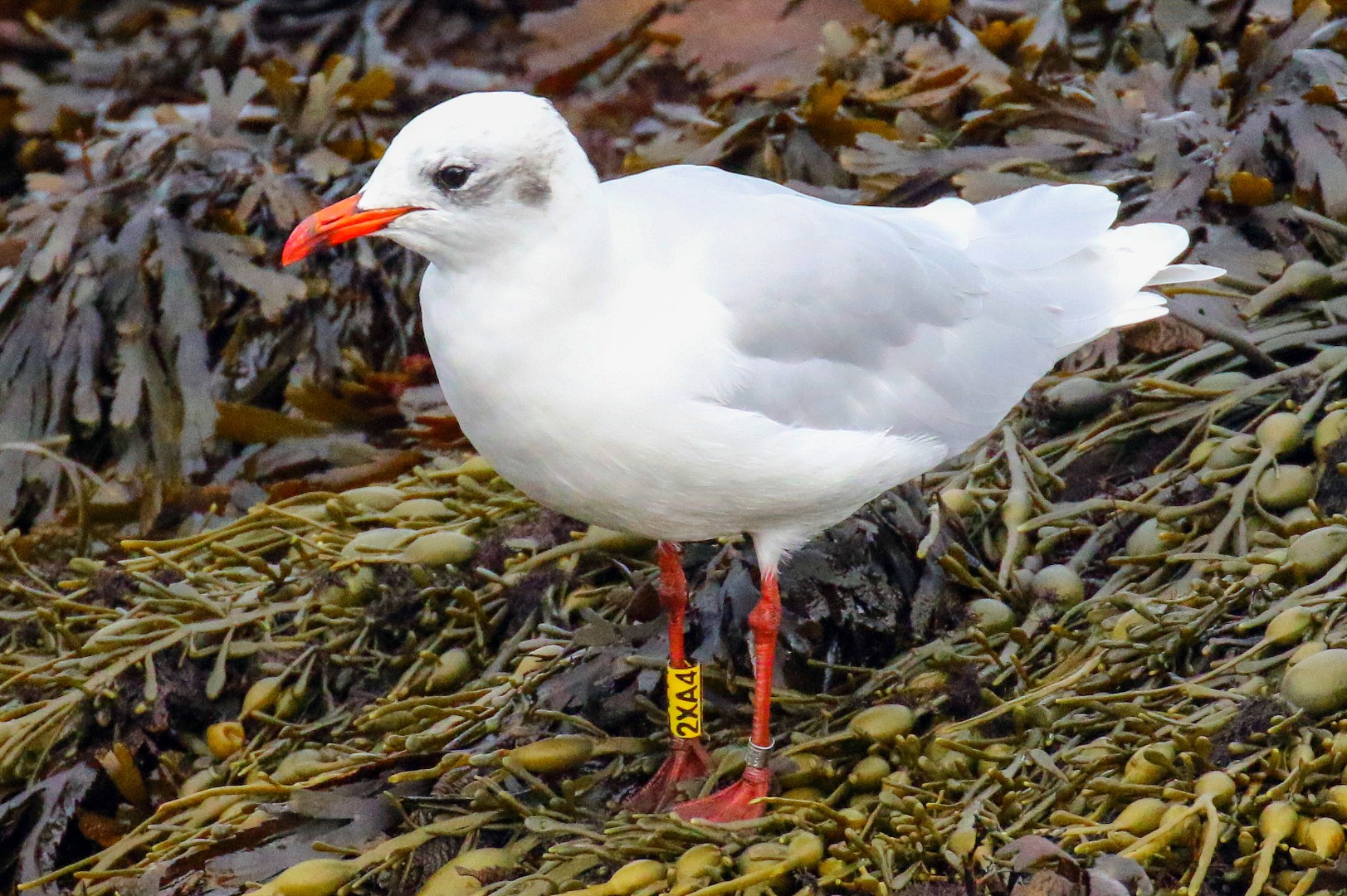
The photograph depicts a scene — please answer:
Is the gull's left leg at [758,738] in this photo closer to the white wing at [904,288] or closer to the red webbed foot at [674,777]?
the red webbed foot at [674,777]

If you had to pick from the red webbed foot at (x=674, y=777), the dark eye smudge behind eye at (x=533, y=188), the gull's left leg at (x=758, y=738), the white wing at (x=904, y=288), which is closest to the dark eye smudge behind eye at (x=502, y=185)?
the dark eye smudge behind eye at (x=533, y=188)

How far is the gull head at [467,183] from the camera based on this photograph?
7.02 feet

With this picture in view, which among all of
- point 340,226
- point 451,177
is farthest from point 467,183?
point 340,226

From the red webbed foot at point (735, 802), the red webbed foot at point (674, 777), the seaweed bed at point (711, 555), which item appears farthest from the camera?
the red webbed foot at point (674, 777)

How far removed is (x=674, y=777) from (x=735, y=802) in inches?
5.7

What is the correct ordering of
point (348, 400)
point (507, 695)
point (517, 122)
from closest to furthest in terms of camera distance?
point (517, 122) < point (507, 695) < point (348, 400)

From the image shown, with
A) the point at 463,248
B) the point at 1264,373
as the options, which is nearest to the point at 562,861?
the point at 463,248

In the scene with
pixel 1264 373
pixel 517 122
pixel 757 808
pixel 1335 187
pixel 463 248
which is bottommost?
pixel 757 808

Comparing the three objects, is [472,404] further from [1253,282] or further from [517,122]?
[1253,282]

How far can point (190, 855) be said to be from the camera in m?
2.24

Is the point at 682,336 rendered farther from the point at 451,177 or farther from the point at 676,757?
the point at 676,757

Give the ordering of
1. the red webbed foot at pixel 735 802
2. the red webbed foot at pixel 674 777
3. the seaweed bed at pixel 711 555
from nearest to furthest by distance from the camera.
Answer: the seaweed bed at pixel 711 555, the red webbed foot at pixel 735 802, the red webbed foot at pixel 674 777

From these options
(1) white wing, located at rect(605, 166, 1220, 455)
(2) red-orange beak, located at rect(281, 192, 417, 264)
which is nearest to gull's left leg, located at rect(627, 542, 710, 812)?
(1) white wing, located at rect(605, 166, 1220, 455)

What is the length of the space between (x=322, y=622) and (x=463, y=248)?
0.88 m
